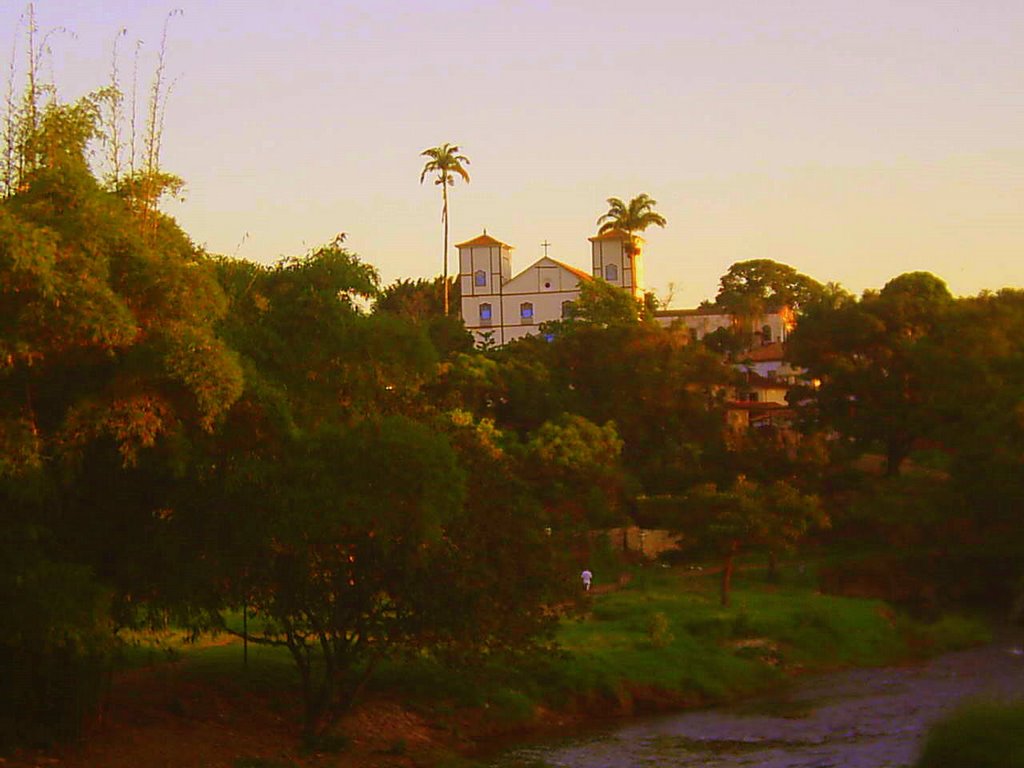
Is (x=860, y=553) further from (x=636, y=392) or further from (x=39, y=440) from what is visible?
(x=39, y=440)

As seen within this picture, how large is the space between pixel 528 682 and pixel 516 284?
87315mm

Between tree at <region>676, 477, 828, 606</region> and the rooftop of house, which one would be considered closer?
tree at <region>676, 477, 828, 606</region>

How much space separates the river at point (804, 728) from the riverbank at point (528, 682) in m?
1.39

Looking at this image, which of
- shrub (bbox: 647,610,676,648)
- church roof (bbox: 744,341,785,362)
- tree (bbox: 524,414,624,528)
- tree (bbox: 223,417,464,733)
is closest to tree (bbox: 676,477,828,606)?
shrub (bbox: 647,610,676,648)

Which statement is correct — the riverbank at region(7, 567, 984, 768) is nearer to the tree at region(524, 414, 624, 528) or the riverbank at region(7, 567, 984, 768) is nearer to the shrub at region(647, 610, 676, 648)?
the shrub at region(647, 610, 676, 648)

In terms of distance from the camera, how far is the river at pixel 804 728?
85.6 ft

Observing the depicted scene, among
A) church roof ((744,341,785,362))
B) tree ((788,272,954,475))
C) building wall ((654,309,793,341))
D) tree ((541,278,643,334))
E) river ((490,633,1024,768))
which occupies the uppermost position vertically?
building wall ((654,309,793,341))

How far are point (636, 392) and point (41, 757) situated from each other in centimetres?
4328

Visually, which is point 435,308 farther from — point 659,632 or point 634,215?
point 659,632

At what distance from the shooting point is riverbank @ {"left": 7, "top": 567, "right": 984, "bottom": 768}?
23.9 meters

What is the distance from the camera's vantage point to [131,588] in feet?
68.2

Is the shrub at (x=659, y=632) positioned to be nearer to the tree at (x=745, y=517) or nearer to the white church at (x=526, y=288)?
the tree at (x=745, y=517)

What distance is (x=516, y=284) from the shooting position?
118 m

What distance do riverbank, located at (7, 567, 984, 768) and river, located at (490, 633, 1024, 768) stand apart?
4.56 ft
